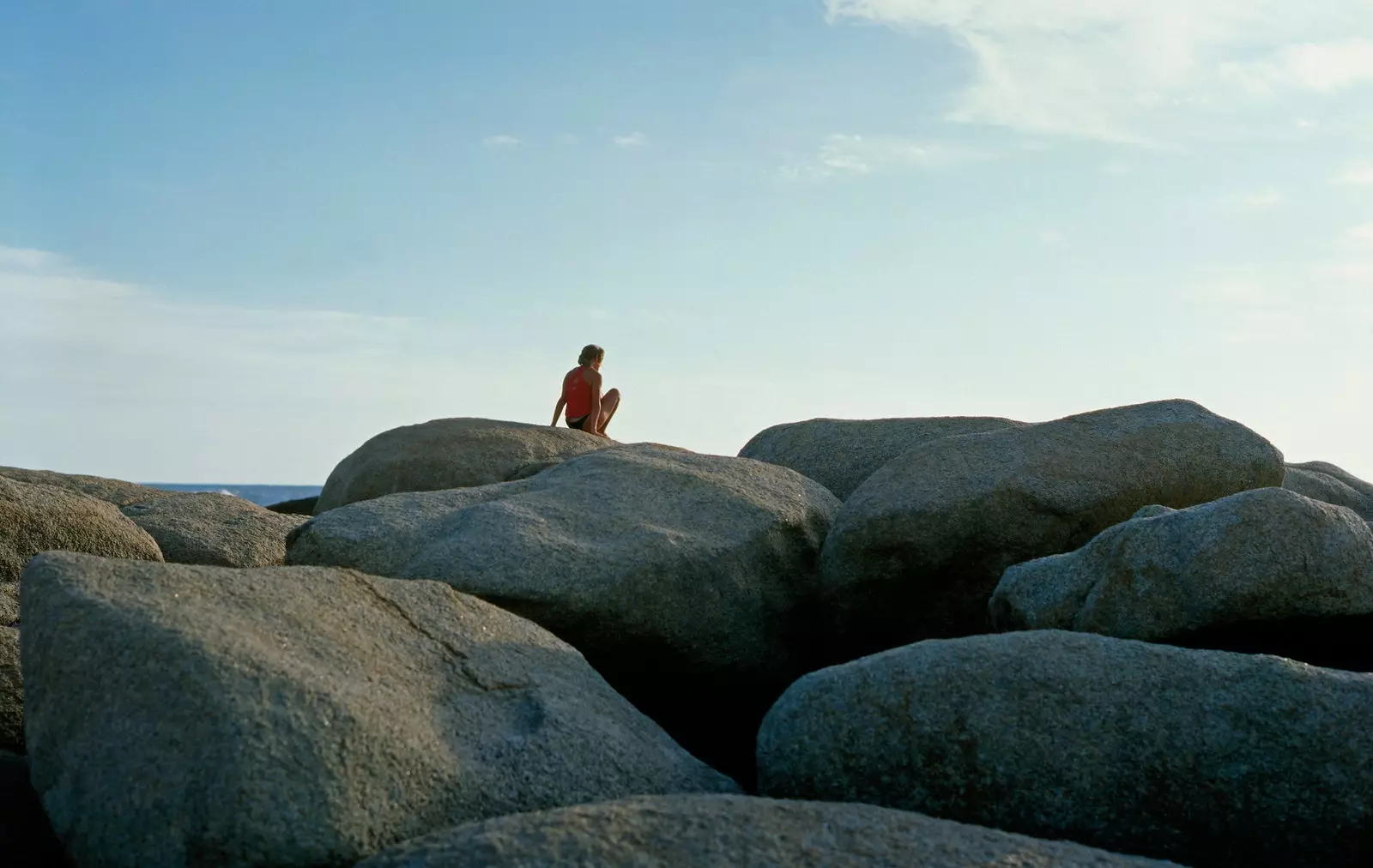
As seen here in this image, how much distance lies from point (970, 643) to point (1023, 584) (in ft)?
5.10

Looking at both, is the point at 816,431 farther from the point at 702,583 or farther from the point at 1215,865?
the point at 1215,865

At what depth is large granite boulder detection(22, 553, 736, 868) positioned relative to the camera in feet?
11.5

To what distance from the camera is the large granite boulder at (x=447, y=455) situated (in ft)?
35.0

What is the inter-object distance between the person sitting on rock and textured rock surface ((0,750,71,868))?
9.83 meters

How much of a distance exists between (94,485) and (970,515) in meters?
7.51

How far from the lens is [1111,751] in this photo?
426 cm

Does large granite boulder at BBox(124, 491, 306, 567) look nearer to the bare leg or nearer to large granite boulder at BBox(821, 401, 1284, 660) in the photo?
large granite boulder at BBox(821, 401, 1284, 660)

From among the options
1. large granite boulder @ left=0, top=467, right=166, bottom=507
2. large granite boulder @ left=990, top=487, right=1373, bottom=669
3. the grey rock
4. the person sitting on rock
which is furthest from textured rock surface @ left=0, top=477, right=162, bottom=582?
the person sitting on rock

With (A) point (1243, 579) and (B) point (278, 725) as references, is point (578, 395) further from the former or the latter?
(B) point (278, 725)

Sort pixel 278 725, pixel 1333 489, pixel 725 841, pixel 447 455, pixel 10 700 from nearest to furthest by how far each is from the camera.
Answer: pixel 725 841, pixel 278 725, pixel 10 700, pixel 447 455, pixel 1333 489

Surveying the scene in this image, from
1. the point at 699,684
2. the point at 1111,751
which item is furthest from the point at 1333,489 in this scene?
the point at 1111,751

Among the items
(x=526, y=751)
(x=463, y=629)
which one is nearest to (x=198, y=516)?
(x=463, y=629)

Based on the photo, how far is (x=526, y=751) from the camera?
4137 millimetres

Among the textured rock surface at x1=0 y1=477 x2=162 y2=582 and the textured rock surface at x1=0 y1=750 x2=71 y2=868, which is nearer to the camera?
the textured rock surface at x1=0 y1=750 x2=71 y2=868
